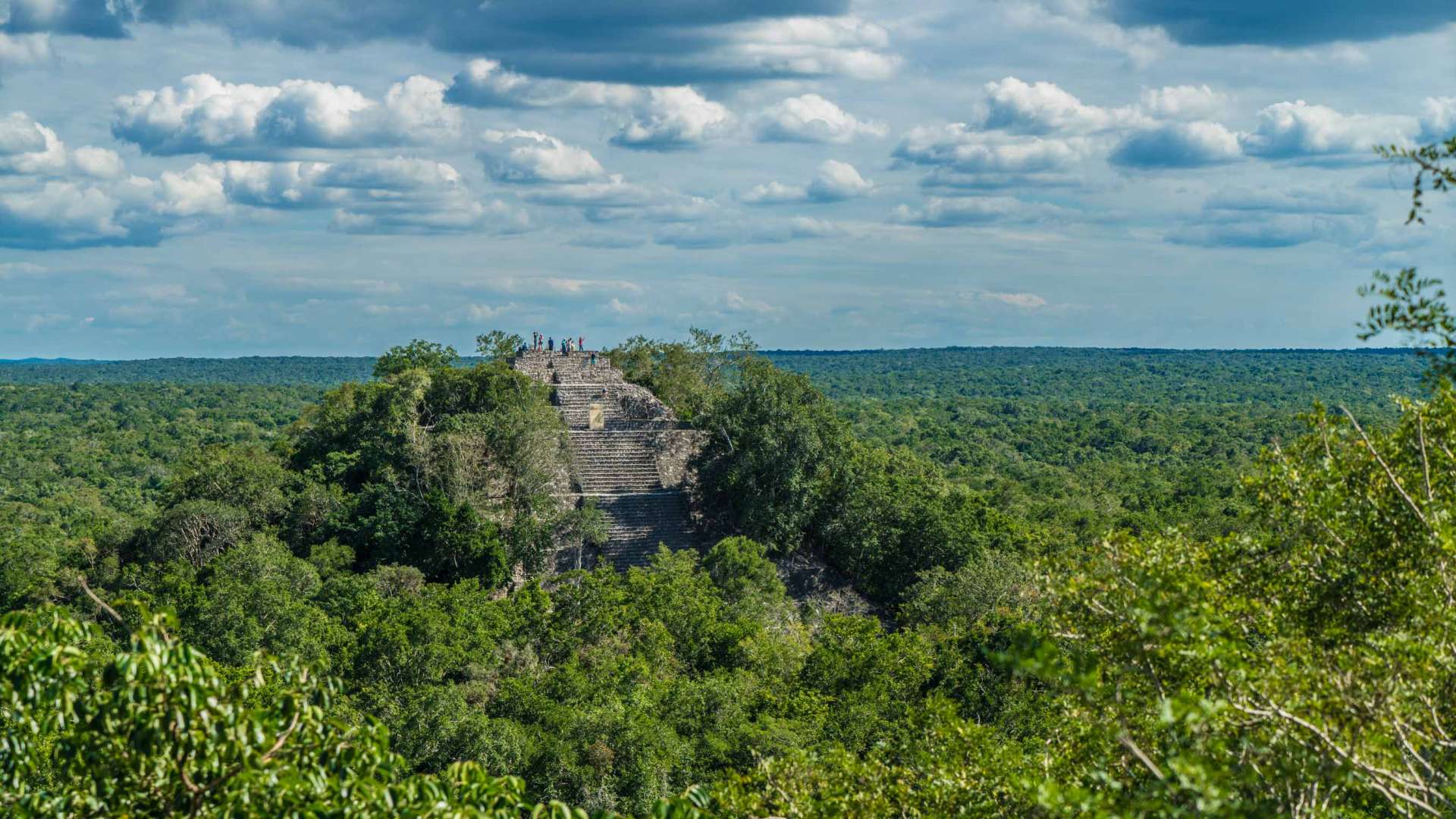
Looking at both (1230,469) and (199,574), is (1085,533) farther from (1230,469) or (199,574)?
(1230,469)

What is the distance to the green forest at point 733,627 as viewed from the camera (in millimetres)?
5328

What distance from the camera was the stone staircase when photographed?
24359mm

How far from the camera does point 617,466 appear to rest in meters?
26.4

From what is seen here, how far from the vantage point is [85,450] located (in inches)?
2608

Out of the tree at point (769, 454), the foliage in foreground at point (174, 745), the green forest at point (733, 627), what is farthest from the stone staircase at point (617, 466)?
the foliage in foreground at point (174, 745)

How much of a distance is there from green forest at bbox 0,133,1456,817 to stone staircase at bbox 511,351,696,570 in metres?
0.66

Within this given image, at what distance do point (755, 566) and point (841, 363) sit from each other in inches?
6182

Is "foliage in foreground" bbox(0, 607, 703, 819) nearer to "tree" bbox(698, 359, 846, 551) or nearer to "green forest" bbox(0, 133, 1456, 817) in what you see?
"green forest" bbox(0, 133, 1456, 817)

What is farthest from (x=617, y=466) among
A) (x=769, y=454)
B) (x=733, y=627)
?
(x=733, y=627)

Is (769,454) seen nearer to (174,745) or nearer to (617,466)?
(617,466)

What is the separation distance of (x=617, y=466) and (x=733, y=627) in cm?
767

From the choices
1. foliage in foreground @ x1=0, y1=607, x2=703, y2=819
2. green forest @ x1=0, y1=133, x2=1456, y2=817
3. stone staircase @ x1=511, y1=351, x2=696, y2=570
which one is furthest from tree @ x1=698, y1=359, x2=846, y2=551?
foliage in foreground @ x1=0, y1=607, x2=703, y2=819

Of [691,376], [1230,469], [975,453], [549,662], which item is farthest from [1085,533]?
[975,453]

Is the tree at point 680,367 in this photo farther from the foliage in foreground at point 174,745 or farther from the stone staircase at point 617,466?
the foliage in foreground at point 174,745
